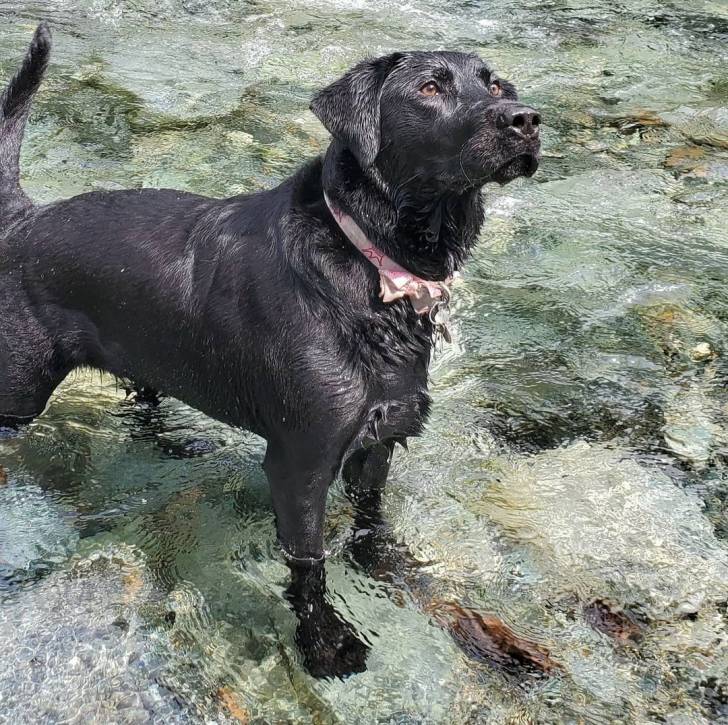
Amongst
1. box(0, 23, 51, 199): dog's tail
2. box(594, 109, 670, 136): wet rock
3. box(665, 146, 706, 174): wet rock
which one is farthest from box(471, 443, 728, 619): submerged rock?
box(594, 109, 670, 136): wet rock

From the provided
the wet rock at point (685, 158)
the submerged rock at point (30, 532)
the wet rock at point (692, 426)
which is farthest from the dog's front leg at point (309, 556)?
the wet rock at point (685, 158)

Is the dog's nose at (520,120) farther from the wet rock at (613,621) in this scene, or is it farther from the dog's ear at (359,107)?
the wet rock at (613,621)

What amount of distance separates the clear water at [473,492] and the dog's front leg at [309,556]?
0.23 ft

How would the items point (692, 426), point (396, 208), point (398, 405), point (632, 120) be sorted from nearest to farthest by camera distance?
point (396, 208), point (398, 405), point (692, 426), point (632, 120)

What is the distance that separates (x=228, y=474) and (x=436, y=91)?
6.17 feet

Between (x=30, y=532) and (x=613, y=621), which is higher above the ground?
(x=613, y=621)

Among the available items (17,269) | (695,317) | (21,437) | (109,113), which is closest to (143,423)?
(21,437)

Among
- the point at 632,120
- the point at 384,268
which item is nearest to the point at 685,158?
the point at 632,120

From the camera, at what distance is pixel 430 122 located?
304cm

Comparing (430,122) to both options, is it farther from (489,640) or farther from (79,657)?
(79,657)

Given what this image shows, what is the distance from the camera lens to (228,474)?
401cm

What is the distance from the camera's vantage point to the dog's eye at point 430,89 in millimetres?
3066

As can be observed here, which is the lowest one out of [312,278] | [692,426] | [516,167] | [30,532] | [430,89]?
[30,532]

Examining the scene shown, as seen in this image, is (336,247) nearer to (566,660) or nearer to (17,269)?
(17,269)
